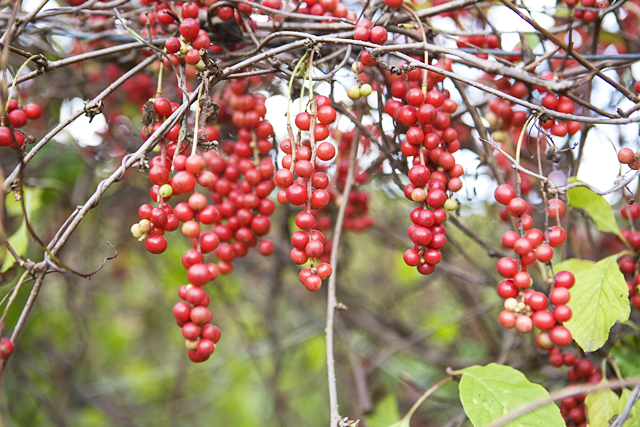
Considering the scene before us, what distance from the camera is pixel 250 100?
0.81 metres

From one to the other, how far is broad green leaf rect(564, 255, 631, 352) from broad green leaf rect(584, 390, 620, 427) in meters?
0.14

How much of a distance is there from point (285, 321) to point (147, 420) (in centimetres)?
90

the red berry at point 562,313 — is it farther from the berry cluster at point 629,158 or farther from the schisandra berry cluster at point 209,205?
the schisandra berry cluster at point 209,205

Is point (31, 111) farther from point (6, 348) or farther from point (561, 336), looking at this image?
point (561, 336)

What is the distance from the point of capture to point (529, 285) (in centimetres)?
63

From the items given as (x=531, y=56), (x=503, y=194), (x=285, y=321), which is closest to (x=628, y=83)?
(x=531, y=56)

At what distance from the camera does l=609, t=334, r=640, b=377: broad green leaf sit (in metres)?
0.81

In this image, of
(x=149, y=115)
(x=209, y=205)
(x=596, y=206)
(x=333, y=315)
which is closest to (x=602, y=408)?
(x=596, y=206)

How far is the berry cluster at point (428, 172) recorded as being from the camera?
631 millimetres

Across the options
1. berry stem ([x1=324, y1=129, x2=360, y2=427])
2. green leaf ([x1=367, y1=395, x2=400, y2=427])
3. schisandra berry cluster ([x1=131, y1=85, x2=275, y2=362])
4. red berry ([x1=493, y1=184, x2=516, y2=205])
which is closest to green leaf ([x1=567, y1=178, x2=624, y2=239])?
red berry ([x1=493, y1=184, x2=516, y2=205])

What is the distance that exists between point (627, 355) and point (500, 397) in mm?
332

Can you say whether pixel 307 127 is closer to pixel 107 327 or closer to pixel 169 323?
pixel 169 323

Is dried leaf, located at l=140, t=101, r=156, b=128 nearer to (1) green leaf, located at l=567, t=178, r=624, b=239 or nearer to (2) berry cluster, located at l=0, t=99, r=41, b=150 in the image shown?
(2) berry cluster, located at l=0, t=99, r=41, b=150

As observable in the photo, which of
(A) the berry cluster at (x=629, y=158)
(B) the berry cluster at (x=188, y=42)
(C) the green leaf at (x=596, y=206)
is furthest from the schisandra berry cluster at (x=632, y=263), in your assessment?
(B) the berry cluster at (x=188, y=42)
